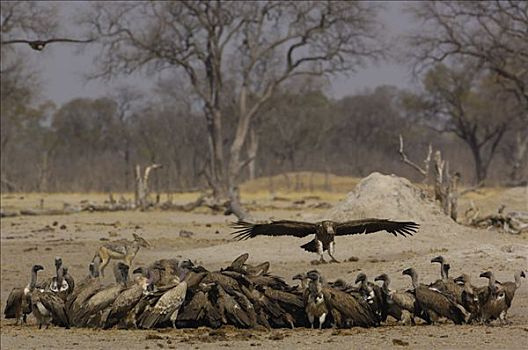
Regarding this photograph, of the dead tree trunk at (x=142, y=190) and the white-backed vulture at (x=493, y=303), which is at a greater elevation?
the dead tree trunk at (x=142, y=190)

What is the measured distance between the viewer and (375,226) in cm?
1330

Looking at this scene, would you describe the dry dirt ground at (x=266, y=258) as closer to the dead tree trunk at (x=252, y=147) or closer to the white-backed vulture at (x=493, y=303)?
the white-backed vulture at (x=493, y=303)

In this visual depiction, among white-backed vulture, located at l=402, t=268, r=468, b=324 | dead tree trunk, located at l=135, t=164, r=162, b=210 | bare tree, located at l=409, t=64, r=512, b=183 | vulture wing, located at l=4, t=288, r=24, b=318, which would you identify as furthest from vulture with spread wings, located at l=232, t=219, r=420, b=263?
bare tree, located at l=409, t=64, r=512, b=183

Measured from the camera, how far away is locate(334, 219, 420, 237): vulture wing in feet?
41.9

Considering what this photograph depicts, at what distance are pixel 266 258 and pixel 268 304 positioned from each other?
8.06 meters

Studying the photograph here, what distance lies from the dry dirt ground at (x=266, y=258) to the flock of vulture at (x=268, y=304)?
19 centimetres

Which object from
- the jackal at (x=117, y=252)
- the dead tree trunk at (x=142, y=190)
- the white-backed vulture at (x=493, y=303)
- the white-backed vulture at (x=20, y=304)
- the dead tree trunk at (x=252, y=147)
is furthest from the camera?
the dead tree trunk at (x=252, y=147)

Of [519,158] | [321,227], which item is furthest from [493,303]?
[519,158]

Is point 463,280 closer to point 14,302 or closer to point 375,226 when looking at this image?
point 375,226

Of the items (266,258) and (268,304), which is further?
(266,258)

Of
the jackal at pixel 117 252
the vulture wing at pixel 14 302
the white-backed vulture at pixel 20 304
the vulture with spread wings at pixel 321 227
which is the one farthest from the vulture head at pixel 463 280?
the jackal at pixel 117 252

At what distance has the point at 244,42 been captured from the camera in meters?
42.7

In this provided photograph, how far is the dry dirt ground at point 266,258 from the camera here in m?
10.0

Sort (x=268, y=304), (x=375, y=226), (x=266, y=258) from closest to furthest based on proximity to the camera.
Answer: (x=268, y=304)
(x=375, y=226)
(x=266, y=258)
